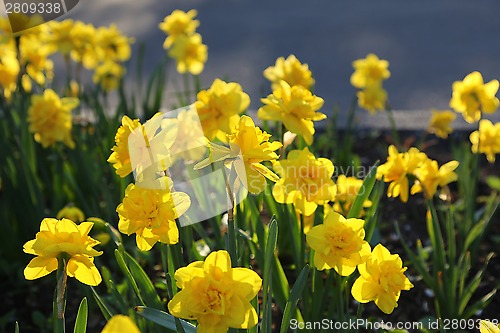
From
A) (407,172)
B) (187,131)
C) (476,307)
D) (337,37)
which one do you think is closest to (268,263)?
(187,131)

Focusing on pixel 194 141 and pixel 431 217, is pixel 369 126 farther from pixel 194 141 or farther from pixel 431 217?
pixel 194 141

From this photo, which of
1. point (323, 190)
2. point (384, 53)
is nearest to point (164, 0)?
point (384, 53)

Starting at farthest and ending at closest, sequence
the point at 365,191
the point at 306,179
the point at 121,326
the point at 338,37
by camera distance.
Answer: the point at 338,37 → the point at 365,191 → the point at 306,179 → the point at 121,326

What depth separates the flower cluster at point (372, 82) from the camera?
2.85 m

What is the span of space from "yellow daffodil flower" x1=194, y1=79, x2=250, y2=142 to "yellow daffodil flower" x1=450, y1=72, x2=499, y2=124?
3.07 ft

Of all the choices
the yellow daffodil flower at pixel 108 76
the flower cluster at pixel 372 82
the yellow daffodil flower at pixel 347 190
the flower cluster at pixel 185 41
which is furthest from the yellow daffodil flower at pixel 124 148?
the yellow daffodil flower at pixel 108 76

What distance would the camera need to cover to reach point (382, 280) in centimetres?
137

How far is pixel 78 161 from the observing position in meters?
2.48

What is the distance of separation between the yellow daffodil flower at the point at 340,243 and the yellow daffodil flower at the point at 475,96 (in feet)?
3.55

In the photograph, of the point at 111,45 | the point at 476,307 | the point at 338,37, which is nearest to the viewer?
the point at 476,307

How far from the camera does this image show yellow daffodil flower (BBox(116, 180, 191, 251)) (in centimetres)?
126

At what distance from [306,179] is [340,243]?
0.21 meters

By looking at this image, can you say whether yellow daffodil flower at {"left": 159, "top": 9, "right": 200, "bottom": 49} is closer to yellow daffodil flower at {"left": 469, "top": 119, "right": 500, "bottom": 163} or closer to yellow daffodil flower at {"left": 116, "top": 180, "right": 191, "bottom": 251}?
yellow daffodil flower at {"left": 469, "top": 119, "right": 500, "bottom": 163}

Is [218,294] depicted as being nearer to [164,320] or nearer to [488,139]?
[164,320]
